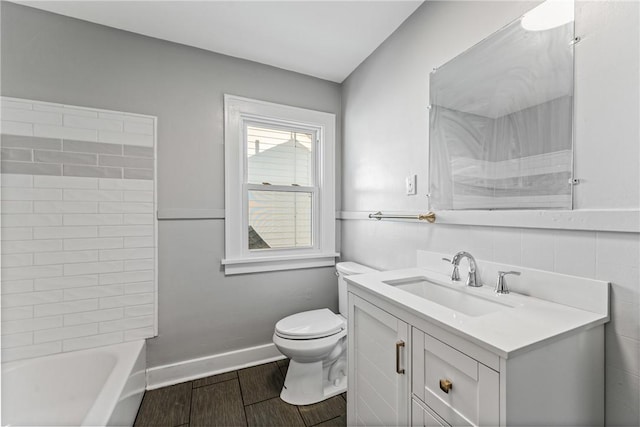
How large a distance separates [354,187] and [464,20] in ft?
4.02

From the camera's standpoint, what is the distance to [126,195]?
1701 mm

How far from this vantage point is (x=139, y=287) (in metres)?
1.75

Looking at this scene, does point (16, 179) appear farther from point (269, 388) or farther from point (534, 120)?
point (534, 120)

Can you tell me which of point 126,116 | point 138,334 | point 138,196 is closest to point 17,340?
point 138,334

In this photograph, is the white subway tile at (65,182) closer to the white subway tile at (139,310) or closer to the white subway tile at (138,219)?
the white subway tile at (138,219)

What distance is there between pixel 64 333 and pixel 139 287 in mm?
428

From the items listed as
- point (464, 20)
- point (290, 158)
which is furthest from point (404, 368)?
point (290, 158)

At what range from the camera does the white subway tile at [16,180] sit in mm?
1452

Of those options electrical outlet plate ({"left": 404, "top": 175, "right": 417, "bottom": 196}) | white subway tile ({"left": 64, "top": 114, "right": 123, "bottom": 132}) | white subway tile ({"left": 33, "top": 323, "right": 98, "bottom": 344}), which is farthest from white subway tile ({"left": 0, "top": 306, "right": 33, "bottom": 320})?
electrical outlet plate ({"left": 404, "top": 175, "right": 417, "bottom": 196})

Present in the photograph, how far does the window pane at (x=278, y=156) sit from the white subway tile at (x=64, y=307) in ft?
4.09

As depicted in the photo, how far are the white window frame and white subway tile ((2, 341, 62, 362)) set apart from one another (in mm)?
1005

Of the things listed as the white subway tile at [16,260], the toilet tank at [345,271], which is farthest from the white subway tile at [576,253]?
the white subway tile at [16,260]

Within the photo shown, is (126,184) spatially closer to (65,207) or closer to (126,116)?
(65,207)

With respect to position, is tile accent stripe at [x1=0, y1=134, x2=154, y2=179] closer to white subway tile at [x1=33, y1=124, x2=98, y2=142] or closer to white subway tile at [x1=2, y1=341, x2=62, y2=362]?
white subway tile at [x1=33, y1=124, x2=98, y2=142]
